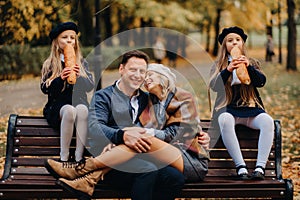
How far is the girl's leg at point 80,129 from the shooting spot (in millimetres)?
4887

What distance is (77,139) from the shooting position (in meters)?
4.96

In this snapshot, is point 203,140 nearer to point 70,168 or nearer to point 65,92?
point 70,168

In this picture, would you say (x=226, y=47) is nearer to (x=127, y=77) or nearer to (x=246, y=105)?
(x=246, y=105)

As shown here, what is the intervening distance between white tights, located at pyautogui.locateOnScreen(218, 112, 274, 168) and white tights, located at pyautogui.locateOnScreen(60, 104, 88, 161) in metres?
1.12

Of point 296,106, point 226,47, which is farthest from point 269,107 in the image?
point 226,47

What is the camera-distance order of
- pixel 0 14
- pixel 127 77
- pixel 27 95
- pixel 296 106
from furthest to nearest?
pixel 27 95
pixel 296 106
pixel 0 14
pixel 127 77

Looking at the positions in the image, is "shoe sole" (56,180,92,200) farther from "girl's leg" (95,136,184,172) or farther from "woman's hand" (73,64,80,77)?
"woman's hand" (73,64,80,77)

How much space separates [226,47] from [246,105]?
0.56 m

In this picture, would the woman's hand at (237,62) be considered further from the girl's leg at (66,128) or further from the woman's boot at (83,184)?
the woman's boot at (83,184)

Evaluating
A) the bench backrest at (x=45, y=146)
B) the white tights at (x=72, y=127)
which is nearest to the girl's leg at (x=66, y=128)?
the white tights at (x=72, y=127)

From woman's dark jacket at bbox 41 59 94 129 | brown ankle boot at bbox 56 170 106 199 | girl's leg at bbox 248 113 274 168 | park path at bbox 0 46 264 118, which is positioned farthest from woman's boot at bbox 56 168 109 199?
park path at bbox 0 46 264 118

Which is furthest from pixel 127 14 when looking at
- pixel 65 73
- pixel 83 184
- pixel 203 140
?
pixel 83 184

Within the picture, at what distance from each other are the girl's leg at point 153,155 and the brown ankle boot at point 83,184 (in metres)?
0.09

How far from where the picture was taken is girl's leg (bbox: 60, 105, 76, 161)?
486cm
